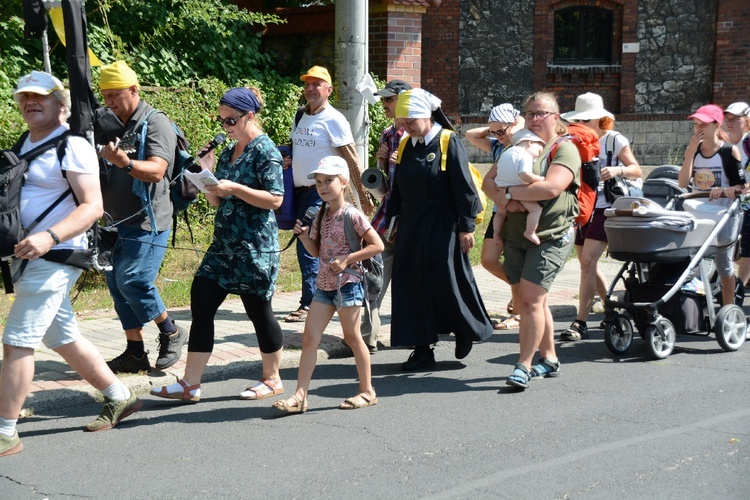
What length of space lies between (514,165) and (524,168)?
2.9 inches

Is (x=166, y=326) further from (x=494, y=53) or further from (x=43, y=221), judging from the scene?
(x=494, y=53)

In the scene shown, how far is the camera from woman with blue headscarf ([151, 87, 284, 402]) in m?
6.24

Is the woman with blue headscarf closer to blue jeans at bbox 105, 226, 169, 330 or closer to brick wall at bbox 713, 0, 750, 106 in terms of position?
blue jeans at bbox 105, 226, 169, 330

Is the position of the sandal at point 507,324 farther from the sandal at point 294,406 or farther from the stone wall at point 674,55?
the stone wall at point 674,55

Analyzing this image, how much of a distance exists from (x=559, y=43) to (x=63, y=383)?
18.1 m

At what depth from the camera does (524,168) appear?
6617 millimetres

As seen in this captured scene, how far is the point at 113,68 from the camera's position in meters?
6.46

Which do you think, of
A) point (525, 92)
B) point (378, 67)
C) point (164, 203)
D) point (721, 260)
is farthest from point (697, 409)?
point (525, 92)

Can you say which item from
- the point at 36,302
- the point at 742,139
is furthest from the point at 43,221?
the point at 742,139

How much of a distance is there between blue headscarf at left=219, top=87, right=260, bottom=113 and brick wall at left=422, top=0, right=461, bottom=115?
51.5 feet

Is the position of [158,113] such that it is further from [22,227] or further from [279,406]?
[279,406]

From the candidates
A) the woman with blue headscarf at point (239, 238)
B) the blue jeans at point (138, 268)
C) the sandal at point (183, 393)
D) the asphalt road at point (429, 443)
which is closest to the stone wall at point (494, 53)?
the asphalt road at point (429, 443)

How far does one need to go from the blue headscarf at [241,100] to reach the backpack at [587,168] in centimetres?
253

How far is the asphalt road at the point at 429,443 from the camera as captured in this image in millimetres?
4832
